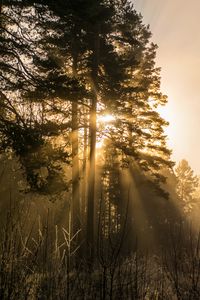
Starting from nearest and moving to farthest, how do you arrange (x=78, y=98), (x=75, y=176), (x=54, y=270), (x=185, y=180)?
1. (x=54, y=270)
2. (x=78, y=98)
3. (x=75, y=176)
4. (x=185, y=180)

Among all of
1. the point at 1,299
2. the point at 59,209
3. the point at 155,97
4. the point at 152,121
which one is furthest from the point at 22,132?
the point at 59,209

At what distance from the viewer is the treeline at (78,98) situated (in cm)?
1005

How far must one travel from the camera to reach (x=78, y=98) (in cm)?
1155

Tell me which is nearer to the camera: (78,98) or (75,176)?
(78,98)

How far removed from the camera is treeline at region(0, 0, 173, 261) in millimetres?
10055

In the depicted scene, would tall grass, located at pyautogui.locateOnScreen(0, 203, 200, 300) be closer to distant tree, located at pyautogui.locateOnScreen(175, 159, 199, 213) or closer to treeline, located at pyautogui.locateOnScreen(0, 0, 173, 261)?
treeline, located at pyautogui.locateOnScreen(0, 0, 173, 261)

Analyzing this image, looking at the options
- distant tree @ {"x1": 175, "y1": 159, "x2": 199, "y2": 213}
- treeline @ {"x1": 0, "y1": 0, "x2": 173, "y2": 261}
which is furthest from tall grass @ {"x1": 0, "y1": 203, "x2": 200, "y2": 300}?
distant tree @ {"x1": 175, "y1": 159, "x2": 199, "y2": 213}

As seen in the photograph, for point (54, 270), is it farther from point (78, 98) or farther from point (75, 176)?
point (75, 176)

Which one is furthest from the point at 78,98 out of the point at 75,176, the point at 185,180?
the point at 185,180

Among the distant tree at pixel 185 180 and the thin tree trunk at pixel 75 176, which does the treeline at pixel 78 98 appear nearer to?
the thin tree trunk at pixel 75 176

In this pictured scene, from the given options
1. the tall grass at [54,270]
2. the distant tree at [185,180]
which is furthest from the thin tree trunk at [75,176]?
the distant tree at [185,180]

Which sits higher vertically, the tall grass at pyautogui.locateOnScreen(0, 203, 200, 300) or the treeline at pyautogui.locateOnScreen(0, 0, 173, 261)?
the treeline at pyautogui.locateOnScreen(0, 0, 173, 261)

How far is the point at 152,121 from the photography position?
24.7m

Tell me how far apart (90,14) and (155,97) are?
639 inches
